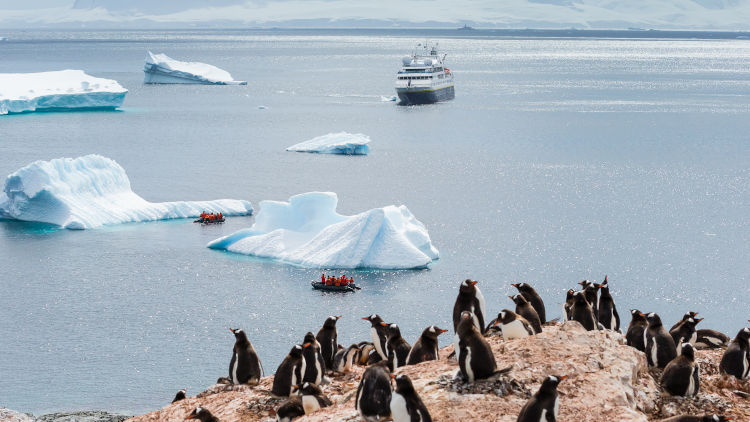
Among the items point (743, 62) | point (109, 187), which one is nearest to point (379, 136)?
point (109, 187)

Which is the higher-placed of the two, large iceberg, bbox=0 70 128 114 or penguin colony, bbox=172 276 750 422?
penguin colony, bbox=172 276 750 422

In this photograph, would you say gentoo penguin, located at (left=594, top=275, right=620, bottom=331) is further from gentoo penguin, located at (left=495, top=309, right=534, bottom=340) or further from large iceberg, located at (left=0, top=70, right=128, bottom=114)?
large iceberg, located at (left=0, top=70, right=128, bottom=114)

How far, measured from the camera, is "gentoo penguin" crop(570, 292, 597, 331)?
1418cm

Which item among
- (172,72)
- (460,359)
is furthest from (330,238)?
(172,72)

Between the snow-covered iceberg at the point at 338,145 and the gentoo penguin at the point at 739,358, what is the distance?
48626 millimetres

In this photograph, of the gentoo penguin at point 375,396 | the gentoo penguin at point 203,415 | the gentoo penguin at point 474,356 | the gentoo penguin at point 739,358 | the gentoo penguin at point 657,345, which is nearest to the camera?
the gentoo penguin at point 375,396

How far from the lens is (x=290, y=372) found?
474 inches

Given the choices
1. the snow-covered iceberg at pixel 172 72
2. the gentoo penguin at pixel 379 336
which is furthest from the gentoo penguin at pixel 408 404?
the snow-covered iceberg at pixel 172 72

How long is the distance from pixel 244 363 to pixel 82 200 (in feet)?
100

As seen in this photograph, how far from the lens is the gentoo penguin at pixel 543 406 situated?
8.87 metres

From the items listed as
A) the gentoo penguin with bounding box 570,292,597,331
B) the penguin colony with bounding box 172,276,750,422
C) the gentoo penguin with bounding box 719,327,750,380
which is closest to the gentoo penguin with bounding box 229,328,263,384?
the penguin colony with bounding box 172,276,750,422

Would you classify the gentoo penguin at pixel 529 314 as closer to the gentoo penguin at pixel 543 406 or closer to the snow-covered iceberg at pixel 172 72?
the gentoo penguin at pixel 543 406

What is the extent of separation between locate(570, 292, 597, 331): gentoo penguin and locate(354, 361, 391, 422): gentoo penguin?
17.7ft

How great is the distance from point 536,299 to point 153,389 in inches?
445
